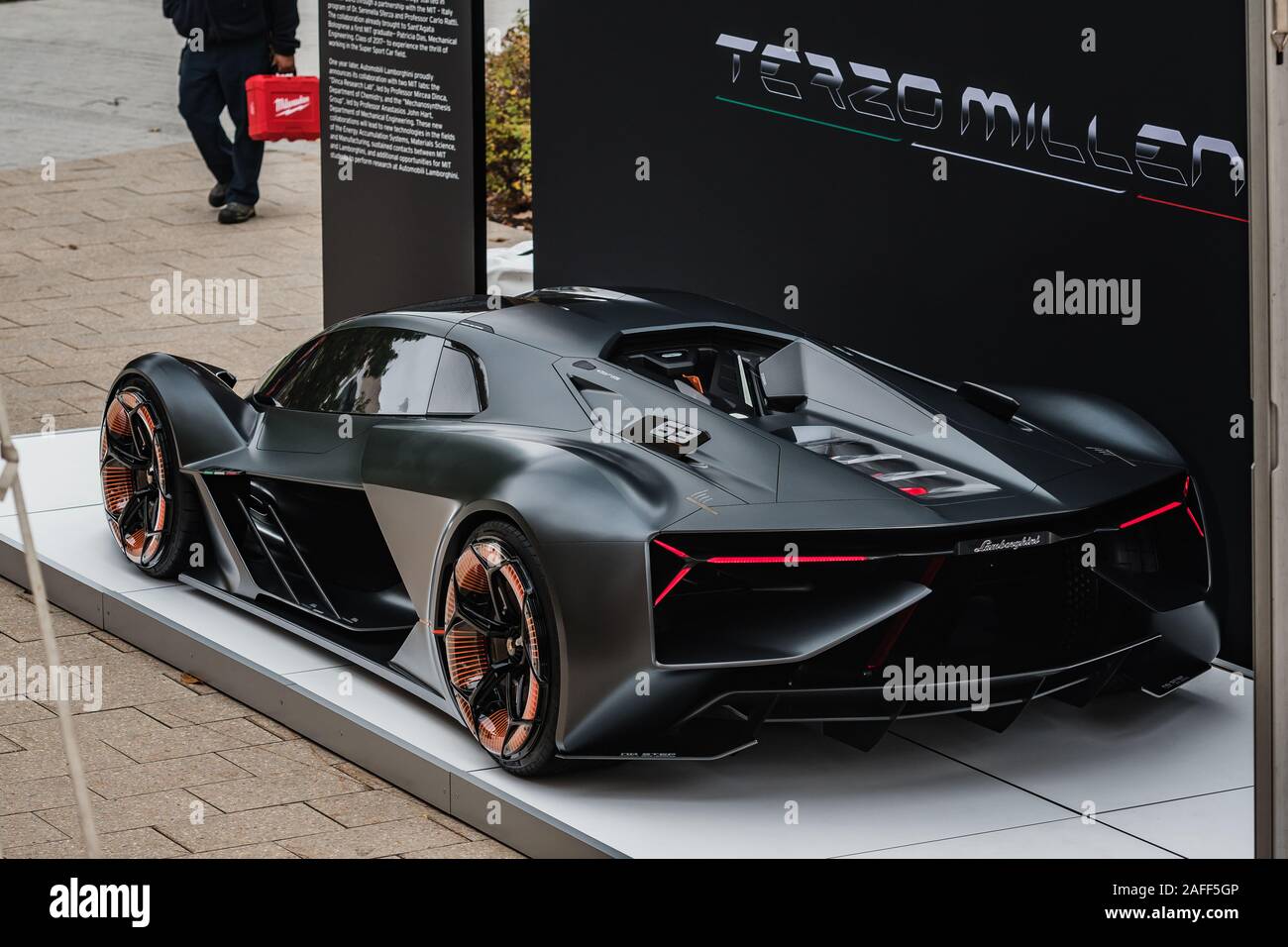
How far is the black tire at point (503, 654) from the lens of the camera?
5234mm

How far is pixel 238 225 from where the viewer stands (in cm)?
1513

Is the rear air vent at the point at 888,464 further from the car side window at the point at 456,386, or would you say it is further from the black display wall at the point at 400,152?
the black display wall at the point at 400,152

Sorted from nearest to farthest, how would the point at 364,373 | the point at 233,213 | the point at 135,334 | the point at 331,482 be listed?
the point at 331,482 → the point at 364,373 → the point at 135,334 → the point at 233,213

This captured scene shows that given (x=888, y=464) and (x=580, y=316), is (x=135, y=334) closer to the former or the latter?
(x=580, y=316)

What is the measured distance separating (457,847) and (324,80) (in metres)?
5.92

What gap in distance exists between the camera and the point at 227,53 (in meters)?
13.8

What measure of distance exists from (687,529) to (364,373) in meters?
1.91

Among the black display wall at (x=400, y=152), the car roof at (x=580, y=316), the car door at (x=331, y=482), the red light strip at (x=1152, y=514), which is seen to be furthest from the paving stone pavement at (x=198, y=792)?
the black display wall at (x=400, y=152)

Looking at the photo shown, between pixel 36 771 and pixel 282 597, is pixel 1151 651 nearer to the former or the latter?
pixel 282 597

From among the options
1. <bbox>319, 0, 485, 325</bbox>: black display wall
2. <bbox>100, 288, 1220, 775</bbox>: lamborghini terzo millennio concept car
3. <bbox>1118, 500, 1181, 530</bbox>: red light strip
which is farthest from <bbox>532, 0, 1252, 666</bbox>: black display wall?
<bbox>100, 288, 1220, 775</bbox>: lamborghini terzo millennio concept car

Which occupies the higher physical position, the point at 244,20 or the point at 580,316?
the point at 244,20

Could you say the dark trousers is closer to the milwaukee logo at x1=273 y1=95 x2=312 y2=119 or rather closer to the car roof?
the milwaukee logo at x1=273 y1=95 x2=312 y2=119

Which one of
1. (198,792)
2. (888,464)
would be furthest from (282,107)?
(888,464)
